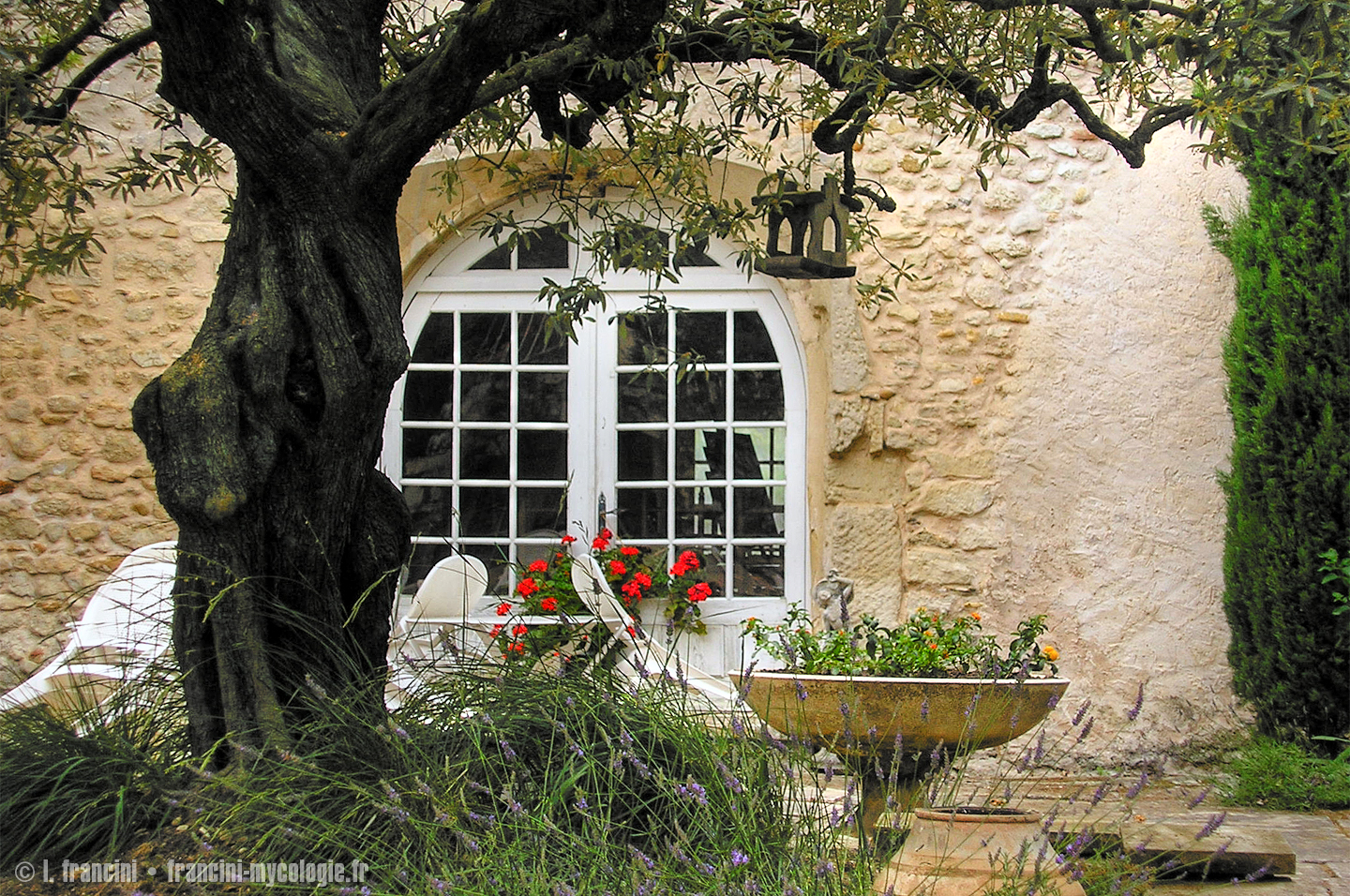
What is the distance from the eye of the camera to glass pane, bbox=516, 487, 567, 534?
5543 millimetres

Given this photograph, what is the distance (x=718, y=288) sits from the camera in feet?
18.3

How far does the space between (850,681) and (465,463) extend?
3.28 meters

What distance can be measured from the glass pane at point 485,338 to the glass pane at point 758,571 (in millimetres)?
1428

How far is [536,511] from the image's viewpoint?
5.56m

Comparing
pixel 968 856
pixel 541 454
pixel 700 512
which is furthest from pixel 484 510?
pixel 968 856

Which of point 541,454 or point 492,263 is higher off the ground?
point 492,263

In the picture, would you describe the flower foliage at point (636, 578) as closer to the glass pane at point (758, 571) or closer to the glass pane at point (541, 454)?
the glass pane at point (758, 571)

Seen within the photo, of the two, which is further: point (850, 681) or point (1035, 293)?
point (1035, 293)

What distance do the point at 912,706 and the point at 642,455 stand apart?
113 inches

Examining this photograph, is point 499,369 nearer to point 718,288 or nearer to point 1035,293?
point 718,288

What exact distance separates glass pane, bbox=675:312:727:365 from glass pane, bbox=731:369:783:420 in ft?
0.47

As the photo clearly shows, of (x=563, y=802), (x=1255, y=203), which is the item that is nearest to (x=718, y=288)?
(x=1255, y=203)

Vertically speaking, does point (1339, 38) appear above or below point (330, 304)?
above

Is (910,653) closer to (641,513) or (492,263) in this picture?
(641,513)
